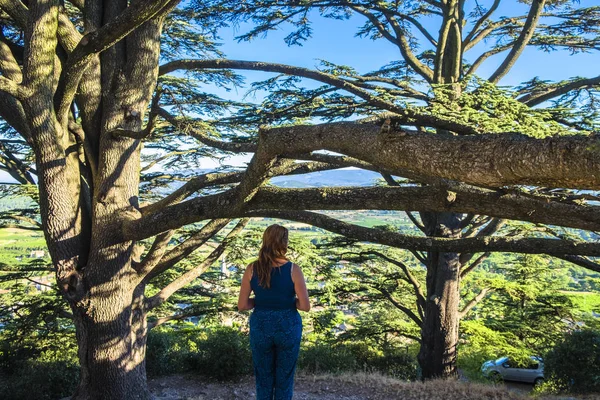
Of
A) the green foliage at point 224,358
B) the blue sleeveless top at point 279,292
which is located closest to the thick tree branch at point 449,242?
the blue sleeveless top at point 279,292

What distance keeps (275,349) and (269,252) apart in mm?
646

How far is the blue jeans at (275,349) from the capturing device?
→ 288 centimetres

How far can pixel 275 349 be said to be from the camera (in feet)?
9.69

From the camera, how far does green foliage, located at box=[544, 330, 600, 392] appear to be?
7.65 meters

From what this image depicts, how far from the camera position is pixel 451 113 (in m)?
3.50

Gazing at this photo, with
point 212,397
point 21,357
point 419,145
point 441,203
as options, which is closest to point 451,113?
point 441,203

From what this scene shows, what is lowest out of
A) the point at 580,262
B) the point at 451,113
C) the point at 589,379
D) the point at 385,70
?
the point at 589,379

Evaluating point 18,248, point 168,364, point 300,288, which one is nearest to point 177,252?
point 300,288

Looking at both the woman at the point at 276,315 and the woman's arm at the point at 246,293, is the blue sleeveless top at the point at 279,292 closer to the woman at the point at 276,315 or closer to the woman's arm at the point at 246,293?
the woman at the point at 276,315

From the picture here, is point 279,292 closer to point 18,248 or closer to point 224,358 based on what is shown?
point 224,358

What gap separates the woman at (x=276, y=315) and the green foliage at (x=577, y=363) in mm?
7068

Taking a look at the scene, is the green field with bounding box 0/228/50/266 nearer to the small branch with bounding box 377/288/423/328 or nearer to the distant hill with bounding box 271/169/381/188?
the distant hill with bounding box 271/169/381/188

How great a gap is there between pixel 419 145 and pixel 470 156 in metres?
0.23

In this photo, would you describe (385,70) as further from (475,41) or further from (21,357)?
(21,357)
